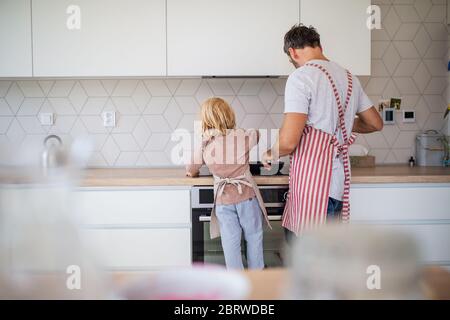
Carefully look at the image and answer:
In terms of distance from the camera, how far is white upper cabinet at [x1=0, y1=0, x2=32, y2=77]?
Answer: 7.18 ft

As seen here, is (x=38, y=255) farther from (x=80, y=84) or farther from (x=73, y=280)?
(x=80, y=84)

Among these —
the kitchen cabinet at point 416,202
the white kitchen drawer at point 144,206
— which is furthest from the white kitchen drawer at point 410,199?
the white kitchen drawer at point 144,206

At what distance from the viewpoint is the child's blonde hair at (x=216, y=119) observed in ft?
6.07

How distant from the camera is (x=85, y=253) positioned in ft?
1.01

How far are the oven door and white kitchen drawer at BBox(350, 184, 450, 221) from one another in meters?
0.39

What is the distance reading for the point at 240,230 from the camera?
72.8 inches

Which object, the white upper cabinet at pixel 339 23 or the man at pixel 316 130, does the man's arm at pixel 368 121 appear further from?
the white upper cabinet at pixel 339 23

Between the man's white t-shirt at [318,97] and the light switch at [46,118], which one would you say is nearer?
the man's white t-shirt at [318,97]

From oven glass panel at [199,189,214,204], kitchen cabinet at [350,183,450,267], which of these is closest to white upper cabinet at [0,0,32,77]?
oven glass panel at [199,189,214,204]

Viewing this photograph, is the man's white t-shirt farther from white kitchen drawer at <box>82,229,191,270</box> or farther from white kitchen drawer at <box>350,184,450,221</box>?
white kitchen drawer at <box>82,229,191,270</box>

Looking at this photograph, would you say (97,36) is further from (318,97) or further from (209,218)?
(318,97)

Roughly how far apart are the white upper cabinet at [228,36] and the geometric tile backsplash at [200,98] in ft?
1.02

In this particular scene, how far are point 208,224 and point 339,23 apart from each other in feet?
4.15

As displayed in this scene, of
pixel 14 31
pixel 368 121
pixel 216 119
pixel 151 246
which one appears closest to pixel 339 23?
pixel 368 121
